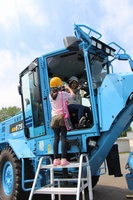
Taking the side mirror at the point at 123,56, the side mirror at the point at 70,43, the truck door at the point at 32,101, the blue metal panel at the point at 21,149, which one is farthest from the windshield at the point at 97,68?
the blue metal panel at the point at 21,149

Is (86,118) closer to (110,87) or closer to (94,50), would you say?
(110,87)

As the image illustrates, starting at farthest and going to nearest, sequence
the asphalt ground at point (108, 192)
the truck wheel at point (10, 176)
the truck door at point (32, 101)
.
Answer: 1. the asphalt ground at point (108, 192)
2. the truck door at point (32, 101)
3. the truck wheel at point (10, 176)

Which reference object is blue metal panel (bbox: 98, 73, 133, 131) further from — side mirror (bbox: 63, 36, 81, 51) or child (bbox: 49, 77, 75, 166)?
side mirror (bbox: 63, 36, 81, 51)

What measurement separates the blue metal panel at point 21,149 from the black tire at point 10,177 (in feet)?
0.45

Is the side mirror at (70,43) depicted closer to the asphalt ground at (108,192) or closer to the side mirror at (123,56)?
the side mirror at (123,56)

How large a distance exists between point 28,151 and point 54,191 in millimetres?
1879

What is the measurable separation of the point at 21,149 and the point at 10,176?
0.66 metres

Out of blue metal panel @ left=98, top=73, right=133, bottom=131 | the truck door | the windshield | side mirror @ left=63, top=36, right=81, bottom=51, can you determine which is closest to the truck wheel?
the truck door

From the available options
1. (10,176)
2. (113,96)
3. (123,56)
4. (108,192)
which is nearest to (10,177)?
(10,176)

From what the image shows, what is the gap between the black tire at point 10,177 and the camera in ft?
16.0

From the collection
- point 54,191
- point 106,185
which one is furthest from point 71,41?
point 106,185

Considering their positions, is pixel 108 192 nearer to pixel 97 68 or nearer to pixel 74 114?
pixel 74 114

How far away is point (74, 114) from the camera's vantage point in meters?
4.83

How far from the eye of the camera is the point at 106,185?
750 centimetres
